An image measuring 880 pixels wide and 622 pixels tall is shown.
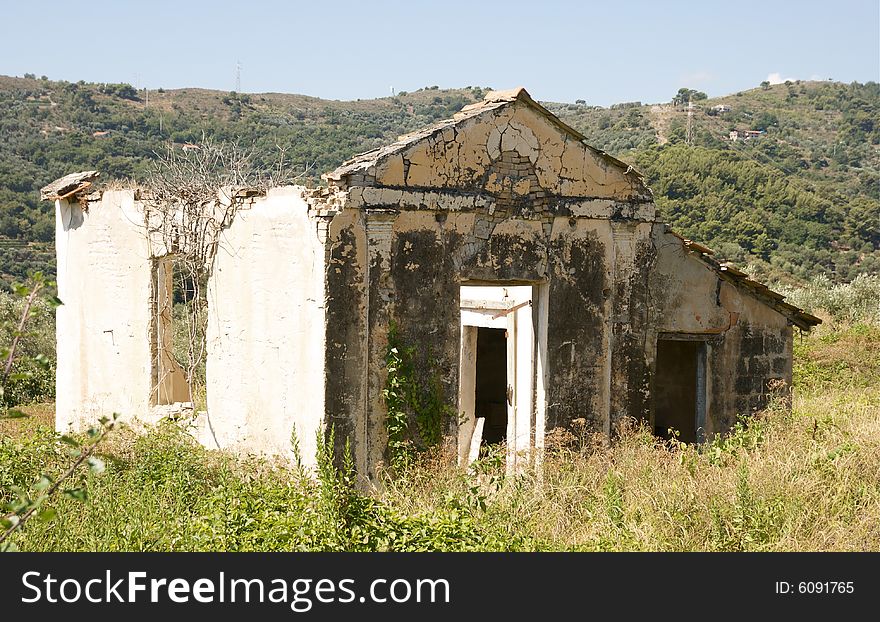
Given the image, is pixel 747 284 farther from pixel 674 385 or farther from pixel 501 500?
pixel 501 500

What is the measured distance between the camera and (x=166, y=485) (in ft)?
28.7

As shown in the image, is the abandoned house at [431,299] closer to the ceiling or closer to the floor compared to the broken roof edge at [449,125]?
closer to the floor

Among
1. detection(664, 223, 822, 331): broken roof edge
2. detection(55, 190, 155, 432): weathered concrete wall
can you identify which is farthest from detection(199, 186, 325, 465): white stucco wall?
detection(664, 223, 822, 331): broken roof edge

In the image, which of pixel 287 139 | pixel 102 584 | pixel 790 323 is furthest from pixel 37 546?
pixel 287 139

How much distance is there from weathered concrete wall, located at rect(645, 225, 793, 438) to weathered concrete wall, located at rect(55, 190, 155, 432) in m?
5.80

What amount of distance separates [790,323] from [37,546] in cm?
884

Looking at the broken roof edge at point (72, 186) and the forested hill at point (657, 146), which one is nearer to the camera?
the broken roof edge at point (72, 186)

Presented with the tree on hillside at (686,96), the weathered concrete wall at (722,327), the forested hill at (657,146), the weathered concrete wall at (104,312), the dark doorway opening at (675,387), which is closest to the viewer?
the weathered concrete wall at (722,327)

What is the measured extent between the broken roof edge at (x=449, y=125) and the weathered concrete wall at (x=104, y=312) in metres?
3.35

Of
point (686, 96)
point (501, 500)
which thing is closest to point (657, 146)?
point (686, 96)

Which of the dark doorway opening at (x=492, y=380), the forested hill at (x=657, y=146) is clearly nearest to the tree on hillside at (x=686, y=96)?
the forested hill at (x=657, y=146)

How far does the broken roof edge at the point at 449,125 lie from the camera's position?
30.1 feet

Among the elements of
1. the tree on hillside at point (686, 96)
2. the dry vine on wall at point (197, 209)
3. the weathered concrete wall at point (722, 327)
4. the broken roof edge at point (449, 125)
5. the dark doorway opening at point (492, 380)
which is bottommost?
the dark doorway opening at point (492, 380)

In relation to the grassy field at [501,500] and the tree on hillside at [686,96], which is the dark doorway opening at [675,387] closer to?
the grassy field at [501,500]
